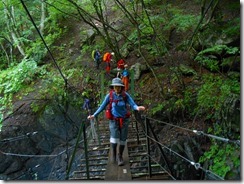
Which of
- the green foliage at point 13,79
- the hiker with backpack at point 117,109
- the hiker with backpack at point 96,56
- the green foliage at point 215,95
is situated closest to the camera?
the hiker with backpack at point 117,109

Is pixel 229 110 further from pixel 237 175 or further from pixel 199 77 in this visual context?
pixel 199 77

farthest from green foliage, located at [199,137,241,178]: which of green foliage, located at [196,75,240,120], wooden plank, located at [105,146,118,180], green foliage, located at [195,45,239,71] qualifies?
green foliage, located at [195,45,239,71]

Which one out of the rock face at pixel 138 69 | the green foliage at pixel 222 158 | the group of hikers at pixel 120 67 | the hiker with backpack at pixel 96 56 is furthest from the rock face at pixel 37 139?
the green foliage at pixel 222 158

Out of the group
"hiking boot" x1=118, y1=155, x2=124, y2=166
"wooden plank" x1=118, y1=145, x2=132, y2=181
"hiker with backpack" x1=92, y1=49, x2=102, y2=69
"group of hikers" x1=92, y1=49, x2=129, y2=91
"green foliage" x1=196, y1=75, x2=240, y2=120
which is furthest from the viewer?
"hiker with backpack" x1=92, y1=49, x2=102, y2=69

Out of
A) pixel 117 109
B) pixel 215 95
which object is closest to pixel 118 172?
pixel 117 109

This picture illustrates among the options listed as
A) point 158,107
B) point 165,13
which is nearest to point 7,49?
point 165,13

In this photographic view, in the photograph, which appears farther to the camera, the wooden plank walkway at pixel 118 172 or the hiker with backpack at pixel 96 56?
the hiker with backpack at pixel 96 56

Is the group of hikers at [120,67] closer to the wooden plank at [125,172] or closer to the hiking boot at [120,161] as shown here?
the wooden plank at [125,172]

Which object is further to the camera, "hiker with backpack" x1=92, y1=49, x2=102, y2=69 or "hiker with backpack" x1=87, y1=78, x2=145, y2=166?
"hiker with backpack" x1=92, y1=49, x2=102, y2=69

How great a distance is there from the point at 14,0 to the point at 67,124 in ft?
16.2

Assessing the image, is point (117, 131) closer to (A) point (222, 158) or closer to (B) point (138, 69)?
(A) point (222, 158)

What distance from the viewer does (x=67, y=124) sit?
9.99 metres

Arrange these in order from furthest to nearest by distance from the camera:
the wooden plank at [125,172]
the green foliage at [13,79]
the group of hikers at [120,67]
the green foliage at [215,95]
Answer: the green foliage at [13,79], the group of hikers at [120,67], the green foliage at [215,95], the wooden plank at [125,172]

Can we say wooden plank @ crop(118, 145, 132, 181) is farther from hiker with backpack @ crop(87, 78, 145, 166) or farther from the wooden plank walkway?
hiker with backpack @ crop(87, 78, 145, 166)
